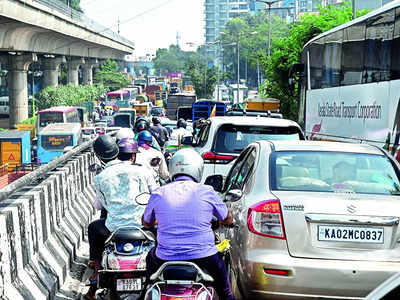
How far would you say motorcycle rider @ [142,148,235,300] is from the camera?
4.50 meters

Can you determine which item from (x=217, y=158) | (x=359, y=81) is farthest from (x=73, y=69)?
(x=217, y=158)

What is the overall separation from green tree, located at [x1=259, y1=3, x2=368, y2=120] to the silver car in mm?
25298

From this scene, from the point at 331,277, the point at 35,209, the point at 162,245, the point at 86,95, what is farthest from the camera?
the point at 86,95

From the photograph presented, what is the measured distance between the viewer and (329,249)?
521 centimetres

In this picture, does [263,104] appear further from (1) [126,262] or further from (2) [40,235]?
(1) [126,262]

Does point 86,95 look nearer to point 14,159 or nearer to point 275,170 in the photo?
point 14,159

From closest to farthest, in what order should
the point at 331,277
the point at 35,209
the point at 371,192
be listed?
the point at 331,277, the point at 371,192, the point at 35,209

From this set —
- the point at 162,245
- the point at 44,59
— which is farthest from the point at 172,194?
the point at 44,59

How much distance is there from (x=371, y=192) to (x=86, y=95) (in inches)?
3036

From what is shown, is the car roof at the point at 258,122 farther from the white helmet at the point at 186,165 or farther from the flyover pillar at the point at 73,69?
the flyover pillar at the point at 73,69

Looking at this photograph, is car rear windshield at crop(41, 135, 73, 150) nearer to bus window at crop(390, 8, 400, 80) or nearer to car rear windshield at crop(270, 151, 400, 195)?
bus window at crop(390, 8, 400, 80)

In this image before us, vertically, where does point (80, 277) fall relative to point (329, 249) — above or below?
below

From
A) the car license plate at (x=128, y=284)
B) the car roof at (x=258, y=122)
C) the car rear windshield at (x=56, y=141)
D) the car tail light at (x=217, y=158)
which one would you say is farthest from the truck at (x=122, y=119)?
the car license plate at (x=128, y=284)

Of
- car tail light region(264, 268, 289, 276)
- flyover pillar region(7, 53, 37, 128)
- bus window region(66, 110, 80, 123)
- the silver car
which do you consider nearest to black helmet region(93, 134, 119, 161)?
the silver car
